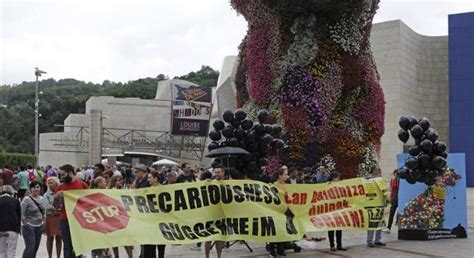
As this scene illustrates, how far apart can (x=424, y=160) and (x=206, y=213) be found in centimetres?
591

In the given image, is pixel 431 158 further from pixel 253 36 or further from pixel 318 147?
pixel 253 36

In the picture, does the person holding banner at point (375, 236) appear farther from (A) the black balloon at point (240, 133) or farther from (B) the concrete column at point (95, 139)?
(B) the concrete column at point (95, 139)

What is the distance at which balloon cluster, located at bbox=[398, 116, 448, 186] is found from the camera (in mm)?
13000

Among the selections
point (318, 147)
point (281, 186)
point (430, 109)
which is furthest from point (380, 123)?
point (430, 109)

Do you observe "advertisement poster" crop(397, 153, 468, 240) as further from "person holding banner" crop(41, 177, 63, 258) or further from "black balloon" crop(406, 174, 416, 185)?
"person holding banner" crop(41, 177, 63, 258)

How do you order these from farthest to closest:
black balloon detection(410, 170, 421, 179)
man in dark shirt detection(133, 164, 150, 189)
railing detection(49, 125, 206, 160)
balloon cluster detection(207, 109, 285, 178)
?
railing detection(49, 125, 206, 160), balloon cluster detection(207, 109, 285, 178), black balloon detection(410, 170, 421, 179), man in dark shirt detection(133, 164, 150, 189)

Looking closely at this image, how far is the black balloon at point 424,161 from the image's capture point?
12945 mm

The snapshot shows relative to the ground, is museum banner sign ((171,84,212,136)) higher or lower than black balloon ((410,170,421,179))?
higher

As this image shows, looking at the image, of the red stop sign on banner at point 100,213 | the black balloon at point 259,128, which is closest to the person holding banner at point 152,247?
the red stop sign on banner at point 100,213

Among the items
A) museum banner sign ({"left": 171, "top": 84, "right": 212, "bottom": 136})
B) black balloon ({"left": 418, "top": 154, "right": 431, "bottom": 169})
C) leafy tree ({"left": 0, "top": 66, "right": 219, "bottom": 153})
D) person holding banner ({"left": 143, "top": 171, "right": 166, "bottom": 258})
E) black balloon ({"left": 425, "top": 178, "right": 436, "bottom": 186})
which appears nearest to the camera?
person holding banner ({"left": 143, "top": 171, "right": 166, "bottom": 258})

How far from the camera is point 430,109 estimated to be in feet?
157

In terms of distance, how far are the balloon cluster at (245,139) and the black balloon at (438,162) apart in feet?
12.5

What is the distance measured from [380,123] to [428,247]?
830 centimetres

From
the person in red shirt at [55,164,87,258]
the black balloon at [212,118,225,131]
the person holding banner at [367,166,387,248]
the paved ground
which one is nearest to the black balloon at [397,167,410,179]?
the person holding banner at [367,166,387,248]
